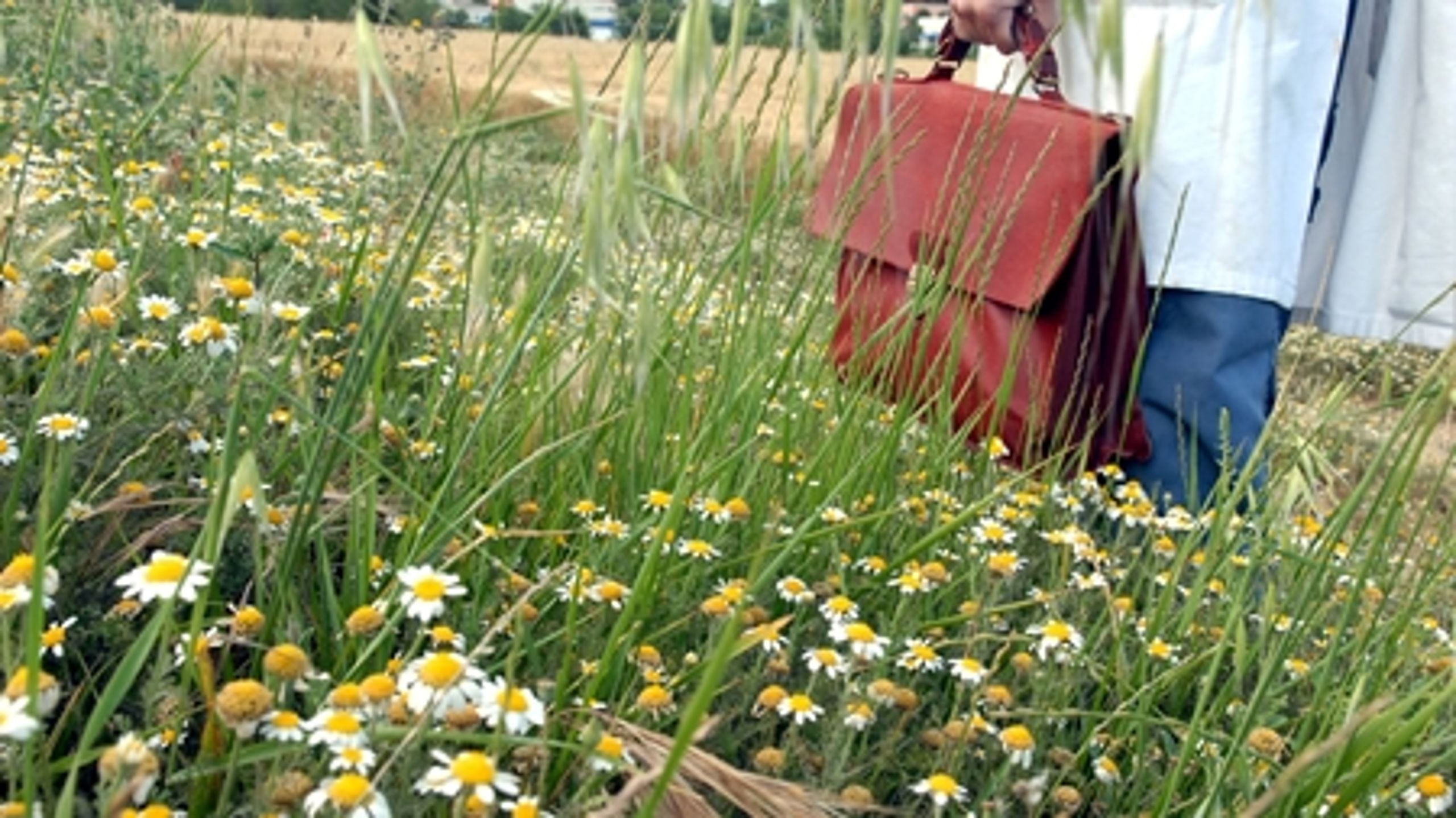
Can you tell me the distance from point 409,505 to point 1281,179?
4.10 feet

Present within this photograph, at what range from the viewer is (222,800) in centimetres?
80

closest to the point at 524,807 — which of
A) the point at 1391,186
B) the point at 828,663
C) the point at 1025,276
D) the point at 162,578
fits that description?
the point at 162,578

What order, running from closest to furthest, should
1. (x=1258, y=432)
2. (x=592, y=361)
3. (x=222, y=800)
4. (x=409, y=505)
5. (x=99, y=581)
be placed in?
1. (x=222, y=800)
2. (x=99, y=581)
3. (x=409, y=505)
4. (x=592, y=361)
5. (x=1258, y=432)

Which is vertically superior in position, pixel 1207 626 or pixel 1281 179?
pixel 1281 179

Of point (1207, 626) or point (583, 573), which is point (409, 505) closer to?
point (583, 573)

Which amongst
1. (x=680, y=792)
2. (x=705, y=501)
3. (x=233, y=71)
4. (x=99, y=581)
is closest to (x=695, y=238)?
(x=705, y=501)

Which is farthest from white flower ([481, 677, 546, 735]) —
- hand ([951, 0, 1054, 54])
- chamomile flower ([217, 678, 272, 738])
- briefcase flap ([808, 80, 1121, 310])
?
hand ([951, 0, 1054, 54])

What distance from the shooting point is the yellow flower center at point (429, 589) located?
3.07 feet

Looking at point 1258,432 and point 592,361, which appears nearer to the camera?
point 592,361

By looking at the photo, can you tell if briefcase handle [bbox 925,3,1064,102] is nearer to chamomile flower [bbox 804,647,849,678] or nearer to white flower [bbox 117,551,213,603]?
chamomile flower [bbox 804,647,849,678]

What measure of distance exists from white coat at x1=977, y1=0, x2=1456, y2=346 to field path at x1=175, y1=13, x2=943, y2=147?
432 millimetres

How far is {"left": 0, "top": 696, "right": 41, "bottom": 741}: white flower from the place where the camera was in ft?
2.21

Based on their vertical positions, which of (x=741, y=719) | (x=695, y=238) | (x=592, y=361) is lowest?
(x=741, y=719)

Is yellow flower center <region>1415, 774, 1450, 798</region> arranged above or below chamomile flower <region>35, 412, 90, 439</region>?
below
